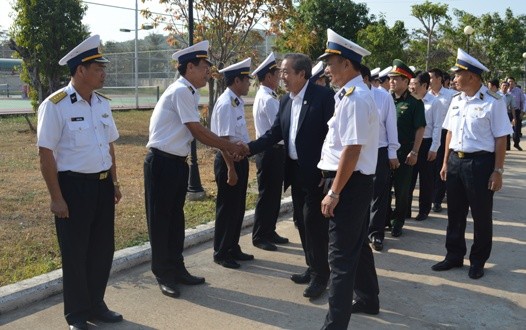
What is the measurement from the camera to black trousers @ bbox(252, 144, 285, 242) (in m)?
5.92

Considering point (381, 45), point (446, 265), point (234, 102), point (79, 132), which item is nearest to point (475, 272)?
point (446, 265)

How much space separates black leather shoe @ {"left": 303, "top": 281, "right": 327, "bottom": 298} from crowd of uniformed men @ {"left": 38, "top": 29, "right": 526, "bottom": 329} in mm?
12

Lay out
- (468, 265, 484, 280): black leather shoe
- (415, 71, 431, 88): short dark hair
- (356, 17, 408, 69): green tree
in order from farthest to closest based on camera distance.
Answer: (356, 17, 408, 69): green tree
(415, 71, 431, 88): short dark hair
(468, 265, 484, 280): black leather shoe

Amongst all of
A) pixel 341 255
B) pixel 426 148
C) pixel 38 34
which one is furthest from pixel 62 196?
pixel 38 34

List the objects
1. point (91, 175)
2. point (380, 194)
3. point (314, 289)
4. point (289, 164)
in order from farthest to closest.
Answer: point (380, 194), point (289, 164), point (314, 289), point (91, 175)

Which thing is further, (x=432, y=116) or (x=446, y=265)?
(x=432, y=116)

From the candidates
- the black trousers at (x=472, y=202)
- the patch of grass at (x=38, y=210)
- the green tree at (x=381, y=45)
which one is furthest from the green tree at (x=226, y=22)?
the green tree at (x=381, y=45)

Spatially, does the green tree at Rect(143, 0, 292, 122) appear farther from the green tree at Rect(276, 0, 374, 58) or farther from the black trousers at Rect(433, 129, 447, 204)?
the green tree at Rect(276, 0, 374, 58)

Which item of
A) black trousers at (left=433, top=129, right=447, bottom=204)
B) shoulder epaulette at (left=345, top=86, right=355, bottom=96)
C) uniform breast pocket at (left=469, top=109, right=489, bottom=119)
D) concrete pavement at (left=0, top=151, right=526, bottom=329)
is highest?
shoulder epaulette at (left=345, top=86, right=355, bottom=96)

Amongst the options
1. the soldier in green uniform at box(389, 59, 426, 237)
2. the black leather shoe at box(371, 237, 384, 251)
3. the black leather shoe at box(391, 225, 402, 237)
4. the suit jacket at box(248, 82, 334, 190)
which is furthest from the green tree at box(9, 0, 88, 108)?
the suit jacket at box(248, 82, 334, 190)

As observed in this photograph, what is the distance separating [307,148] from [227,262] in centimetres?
160

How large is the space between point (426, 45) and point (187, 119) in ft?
81.6

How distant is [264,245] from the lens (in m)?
5.88

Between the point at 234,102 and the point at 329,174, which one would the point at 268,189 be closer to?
the point at 234,102
